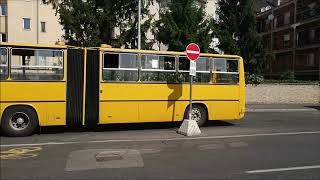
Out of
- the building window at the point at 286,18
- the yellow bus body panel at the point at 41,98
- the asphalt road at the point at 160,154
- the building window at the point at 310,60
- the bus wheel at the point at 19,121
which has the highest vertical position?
the building window at the point at 286,18

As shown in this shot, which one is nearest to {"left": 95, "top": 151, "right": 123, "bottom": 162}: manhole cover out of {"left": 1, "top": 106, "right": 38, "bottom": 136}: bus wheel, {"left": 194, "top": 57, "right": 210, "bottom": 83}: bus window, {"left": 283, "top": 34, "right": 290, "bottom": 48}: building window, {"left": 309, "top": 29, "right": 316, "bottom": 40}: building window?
{"left": 1, "top": 106, "right": 38, "bottom": 136}: bus wheel

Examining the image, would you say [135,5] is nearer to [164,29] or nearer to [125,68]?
[164,29]

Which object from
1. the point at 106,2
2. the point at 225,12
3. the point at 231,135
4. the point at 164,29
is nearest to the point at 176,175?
the point at 231,135

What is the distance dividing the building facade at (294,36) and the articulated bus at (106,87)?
1202 inches

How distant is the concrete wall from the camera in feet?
108

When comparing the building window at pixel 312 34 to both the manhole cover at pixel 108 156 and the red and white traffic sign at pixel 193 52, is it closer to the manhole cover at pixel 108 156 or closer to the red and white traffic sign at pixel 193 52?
the red and white traffic sign at pixel 193 52

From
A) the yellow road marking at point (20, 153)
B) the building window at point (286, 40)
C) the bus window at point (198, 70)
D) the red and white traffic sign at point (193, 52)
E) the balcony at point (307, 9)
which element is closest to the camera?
the yellow road marking at point (20, 153)

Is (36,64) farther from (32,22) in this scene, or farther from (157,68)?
(32,22)

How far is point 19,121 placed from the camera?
540 inches

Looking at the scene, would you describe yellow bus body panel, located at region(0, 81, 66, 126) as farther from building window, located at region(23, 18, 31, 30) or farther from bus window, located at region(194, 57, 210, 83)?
building window, located at region(23, 18, 31, 30)

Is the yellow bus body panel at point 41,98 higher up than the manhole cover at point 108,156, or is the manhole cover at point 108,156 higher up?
the yellow bus body panel at point 41,98

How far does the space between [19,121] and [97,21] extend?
561 inches

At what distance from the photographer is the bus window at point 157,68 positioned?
1538cm

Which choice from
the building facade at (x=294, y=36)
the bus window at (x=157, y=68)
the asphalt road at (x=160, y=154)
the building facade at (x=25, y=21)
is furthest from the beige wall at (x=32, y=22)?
the asphalt road at (x=160, y=154)
